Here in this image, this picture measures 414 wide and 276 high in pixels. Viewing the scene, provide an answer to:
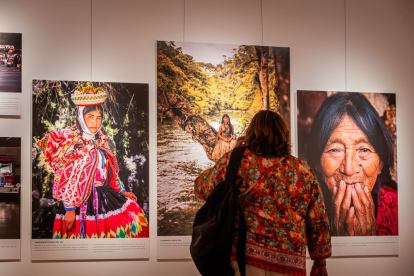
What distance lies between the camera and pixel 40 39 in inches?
150

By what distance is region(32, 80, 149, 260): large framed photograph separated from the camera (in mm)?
3686

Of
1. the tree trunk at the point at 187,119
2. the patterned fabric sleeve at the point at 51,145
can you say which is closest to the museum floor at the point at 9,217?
the patterned fabric sleeve at the point at 51,145

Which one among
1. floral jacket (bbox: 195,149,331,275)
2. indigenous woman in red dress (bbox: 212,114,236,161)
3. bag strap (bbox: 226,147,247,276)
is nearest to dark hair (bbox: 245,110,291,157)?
floral jacket (bbox: 195,149,331,275)

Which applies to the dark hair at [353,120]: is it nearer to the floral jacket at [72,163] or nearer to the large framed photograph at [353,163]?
the large framed photograph at [353,163]

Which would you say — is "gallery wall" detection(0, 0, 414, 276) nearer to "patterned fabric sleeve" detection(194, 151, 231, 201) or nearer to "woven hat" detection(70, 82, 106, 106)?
"woven hat" detection(70, 82, 106, 106)

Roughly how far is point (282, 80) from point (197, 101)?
32.2 inches

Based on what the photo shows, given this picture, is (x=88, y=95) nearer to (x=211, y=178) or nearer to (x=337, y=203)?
(x=211, y=178)

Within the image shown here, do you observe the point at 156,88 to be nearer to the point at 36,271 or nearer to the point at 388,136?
the point at 36,271

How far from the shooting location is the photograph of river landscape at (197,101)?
3889 millimetres

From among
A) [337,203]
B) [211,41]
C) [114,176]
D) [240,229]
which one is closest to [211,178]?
[240,229]

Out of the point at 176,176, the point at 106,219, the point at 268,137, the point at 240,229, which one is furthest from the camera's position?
the point at 176,176

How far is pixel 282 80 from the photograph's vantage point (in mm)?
4109

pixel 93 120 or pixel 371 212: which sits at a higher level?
pixel 93 120

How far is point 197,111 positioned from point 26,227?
1.73 meters
